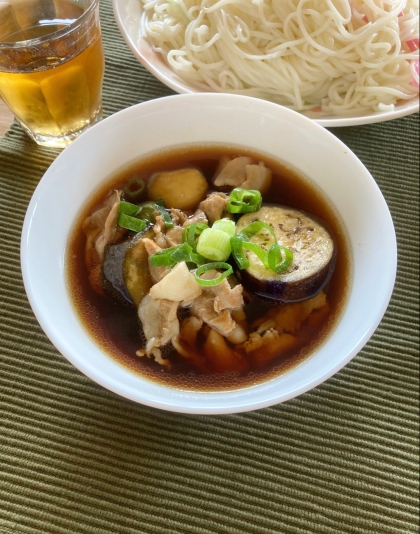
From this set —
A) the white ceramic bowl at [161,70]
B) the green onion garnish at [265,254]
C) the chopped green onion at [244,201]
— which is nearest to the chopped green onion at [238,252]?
the green onion garnish at [265,254]

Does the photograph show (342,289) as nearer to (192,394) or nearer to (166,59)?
(192,394)

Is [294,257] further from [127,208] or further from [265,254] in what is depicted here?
[127,208]

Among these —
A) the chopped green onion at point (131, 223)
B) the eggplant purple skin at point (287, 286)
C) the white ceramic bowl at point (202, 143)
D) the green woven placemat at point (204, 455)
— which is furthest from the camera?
the chopped green onion at point (131, 223)

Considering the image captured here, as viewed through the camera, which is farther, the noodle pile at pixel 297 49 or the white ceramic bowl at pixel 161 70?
the noodle pile at pixel 297 49

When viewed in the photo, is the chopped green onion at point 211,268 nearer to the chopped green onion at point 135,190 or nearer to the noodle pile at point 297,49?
the chopped green onion at point 135,190

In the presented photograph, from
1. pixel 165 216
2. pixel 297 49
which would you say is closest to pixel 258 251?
pixel 165 216

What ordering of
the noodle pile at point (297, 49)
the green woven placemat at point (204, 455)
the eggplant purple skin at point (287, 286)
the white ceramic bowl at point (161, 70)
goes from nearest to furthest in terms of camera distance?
1. the green woven placemat at point (204, 455)
2. the eggplant purple skin at point (287, 286)
3. the white ceramic bowl at point (161, 70)
4. the noodle pile at point (297, 49)

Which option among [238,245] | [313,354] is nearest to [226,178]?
[238,245]
